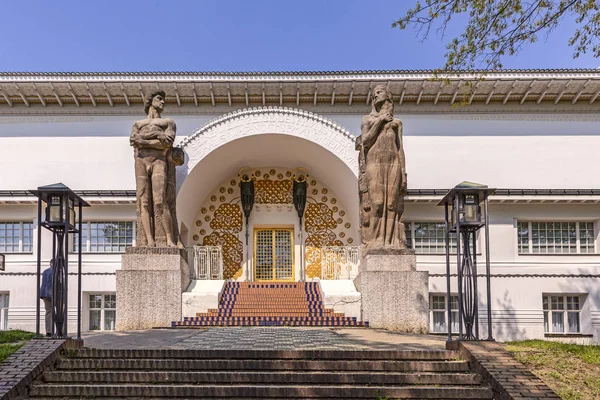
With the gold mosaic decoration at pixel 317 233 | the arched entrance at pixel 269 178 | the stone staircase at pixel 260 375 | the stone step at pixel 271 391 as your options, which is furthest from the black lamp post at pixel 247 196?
the stone step at pixel 271 391

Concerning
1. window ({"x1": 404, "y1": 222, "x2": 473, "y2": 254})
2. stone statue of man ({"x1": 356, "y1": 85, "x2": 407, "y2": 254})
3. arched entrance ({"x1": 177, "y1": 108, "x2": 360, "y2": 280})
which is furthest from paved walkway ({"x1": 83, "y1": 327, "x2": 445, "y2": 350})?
window ({"x1": 404, "y1": 222, "x2": 473, "y2": 254})

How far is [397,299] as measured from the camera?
42.3 ft

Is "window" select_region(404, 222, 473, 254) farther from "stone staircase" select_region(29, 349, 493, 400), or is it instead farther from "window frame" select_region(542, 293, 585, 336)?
"stone staircase" select_region(29, 349, 493, 400)

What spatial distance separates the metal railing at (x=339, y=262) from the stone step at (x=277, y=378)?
1069cm

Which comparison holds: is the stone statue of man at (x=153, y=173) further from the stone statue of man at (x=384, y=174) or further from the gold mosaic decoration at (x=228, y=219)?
the gold mosaic decoration at (x=228, y=219)

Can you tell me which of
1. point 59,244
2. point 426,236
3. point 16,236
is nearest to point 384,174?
point 426,236

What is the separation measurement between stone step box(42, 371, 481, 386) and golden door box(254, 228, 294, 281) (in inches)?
470

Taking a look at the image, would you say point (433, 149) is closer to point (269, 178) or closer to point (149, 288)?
point (269, 178)

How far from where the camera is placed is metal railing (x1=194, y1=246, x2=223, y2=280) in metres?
18.0

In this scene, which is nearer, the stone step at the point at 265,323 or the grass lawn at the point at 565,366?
the grass lawn at the point at 565,366

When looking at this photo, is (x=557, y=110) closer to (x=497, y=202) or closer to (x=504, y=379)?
(x=497, y=202)

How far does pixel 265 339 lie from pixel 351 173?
7712 mm

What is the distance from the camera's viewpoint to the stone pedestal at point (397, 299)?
41.8 feet

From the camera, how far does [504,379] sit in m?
7.07
